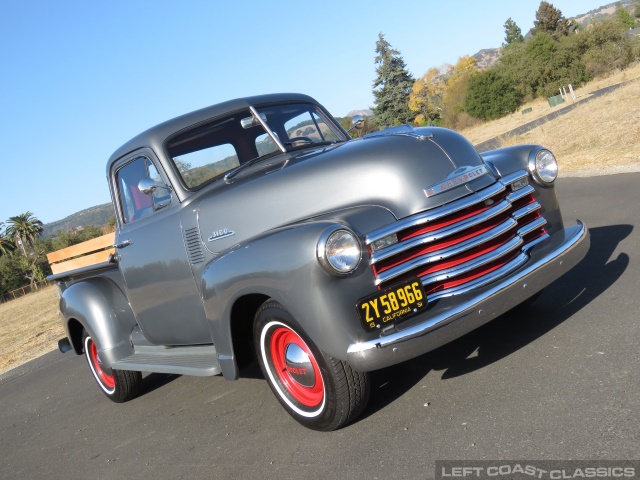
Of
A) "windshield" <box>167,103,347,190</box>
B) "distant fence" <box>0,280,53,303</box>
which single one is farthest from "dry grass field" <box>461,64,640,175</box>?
"distant fence" <box>0,280,53,303</box>

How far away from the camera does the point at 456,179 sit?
154 inches

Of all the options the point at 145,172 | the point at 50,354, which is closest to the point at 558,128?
the point at 50,354

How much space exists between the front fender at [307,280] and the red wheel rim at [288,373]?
262 mm

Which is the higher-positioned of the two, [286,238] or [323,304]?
[286,238]

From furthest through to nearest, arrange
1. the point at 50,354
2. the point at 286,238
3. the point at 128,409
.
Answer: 1. the point at 50,354
2. the point at 128,409
3. the point at 286,238

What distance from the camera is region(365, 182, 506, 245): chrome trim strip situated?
3557mm

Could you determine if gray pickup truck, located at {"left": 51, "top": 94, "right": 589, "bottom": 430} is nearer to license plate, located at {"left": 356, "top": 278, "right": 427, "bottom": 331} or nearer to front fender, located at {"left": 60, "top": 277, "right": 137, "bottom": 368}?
license plate, located at {"left": 356, "top": 278, "right": 427, "bottom": 331}

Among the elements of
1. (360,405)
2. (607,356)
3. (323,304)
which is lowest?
(607,356)

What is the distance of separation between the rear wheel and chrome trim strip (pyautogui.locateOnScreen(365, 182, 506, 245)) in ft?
11.3

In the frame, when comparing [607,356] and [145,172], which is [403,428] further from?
[145,172]

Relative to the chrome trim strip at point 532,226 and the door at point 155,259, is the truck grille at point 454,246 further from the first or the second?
the door at point 155,259

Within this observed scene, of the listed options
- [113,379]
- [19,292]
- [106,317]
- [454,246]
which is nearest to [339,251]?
[454,246]

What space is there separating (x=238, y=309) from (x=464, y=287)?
56.4 inches

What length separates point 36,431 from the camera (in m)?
6.10
